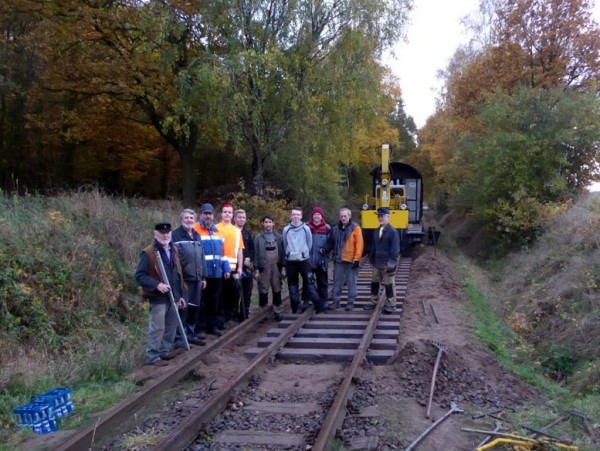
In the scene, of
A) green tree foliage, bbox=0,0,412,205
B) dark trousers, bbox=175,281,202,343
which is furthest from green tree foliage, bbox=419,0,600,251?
dark trousers, bbox=175,281,202,343

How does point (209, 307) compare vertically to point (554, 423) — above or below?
above

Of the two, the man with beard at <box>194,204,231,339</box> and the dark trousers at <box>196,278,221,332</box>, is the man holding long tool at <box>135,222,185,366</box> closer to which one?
the man with beard at <box>194,204,231,339</box>

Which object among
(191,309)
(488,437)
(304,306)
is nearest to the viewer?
(488,437)

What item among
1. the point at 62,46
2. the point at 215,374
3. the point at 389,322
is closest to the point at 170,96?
the point at 62,46

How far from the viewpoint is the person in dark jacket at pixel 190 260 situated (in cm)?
828

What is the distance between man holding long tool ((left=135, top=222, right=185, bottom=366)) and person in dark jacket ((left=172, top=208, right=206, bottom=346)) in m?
0.32

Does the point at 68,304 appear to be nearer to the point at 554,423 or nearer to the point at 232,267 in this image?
the point at 232,267

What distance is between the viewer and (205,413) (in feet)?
18.4

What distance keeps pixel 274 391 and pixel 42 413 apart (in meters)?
2.35

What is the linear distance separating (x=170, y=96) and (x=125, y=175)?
7.31 m

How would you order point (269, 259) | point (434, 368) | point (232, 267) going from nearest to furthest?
point (434, 368), point (232, 267), point (269, 259)

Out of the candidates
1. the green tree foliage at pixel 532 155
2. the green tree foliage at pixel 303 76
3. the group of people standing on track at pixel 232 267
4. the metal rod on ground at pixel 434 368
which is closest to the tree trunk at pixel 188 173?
the green tree foliage at pixel 303 76

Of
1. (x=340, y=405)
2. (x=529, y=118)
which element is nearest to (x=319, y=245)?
(x=340, y=405)

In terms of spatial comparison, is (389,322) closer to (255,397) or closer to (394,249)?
(394,249)
